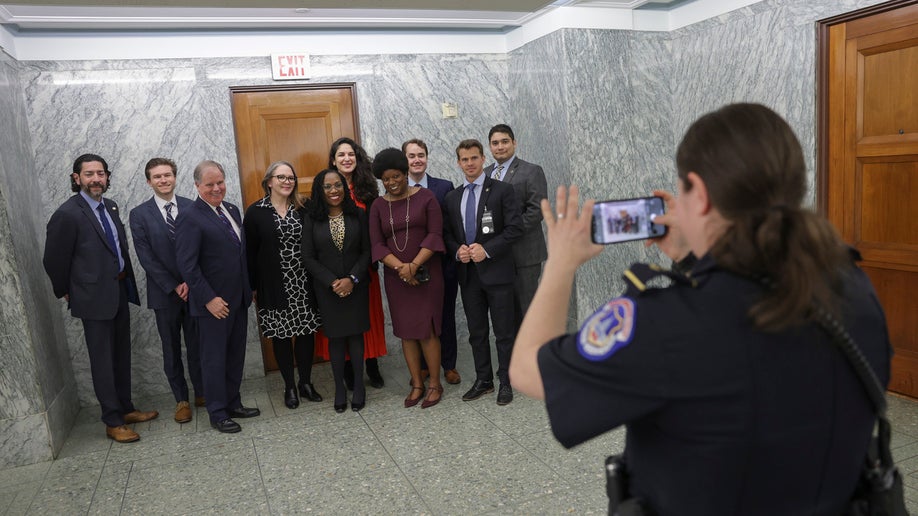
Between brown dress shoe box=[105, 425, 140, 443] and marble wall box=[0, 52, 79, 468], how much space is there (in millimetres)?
272

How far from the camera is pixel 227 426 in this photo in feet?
12.8

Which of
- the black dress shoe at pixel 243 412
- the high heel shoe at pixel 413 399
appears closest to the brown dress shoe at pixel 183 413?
the black dress shoe at pixel 243 412

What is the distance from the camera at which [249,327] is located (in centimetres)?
490

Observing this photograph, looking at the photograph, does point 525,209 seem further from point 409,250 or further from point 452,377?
point 452,377

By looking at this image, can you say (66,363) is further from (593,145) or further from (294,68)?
(593,145)

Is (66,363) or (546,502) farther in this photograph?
(66,363)

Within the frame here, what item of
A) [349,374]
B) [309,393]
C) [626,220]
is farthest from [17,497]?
[626,220]

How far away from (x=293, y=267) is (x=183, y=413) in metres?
1.14

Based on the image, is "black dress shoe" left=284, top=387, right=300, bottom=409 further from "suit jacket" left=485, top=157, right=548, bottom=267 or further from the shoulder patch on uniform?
the shoulder patch on uniform

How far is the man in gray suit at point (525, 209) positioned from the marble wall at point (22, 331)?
9.06 feet

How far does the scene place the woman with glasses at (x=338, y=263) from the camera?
399 centimetres

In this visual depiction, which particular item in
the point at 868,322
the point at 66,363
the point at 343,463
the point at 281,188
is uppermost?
the point at 281,188

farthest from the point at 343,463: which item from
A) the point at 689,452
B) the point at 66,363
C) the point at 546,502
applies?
the point at 689,452

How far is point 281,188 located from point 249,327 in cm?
134
